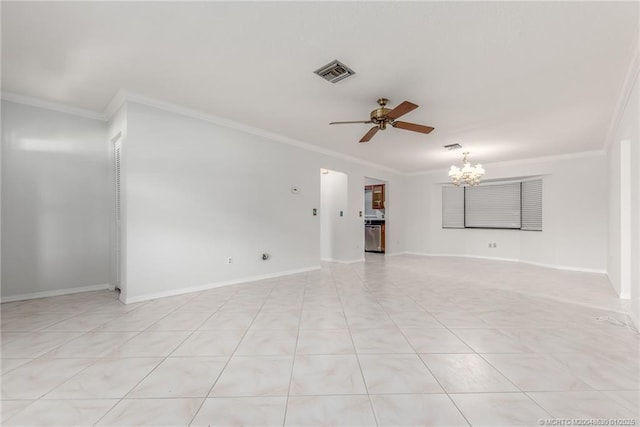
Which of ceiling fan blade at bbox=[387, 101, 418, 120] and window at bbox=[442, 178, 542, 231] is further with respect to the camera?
window at bbox=[442, 178, 542, 231]

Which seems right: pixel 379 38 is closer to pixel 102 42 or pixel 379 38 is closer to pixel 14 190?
pixel 102 42

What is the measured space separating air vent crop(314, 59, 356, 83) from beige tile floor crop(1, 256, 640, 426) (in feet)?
8.27

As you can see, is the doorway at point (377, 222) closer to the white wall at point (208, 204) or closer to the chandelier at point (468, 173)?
the chandelier at point (468, 173)

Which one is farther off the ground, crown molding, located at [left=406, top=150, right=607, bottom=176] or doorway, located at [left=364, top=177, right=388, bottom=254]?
crown molding, located at [left=406, top=150, right=607, bottom=176]

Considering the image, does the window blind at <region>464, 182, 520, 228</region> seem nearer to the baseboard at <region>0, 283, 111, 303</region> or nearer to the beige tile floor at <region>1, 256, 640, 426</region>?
the beige tile floor at <region>1, 256, 640, 426</region>

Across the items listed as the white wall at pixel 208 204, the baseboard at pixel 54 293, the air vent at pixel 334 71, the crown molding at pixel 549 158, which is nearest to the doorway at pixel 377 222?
the crown molding at pixel 549 158

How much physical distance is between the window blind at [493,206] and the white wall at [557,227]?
258 mm

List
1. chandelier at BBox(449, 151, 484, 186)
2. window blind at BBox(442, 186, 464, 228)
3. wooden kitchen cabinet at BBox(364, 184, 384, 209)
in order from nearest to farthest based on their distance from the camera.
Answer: chandelier at BBox(449, 151, 484, 186), window blind at BBox(442, 186, 464, 228), wooden kitchen cabinet at BBox(364, 184, 384, 209)

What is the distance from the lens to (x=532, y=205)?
6840 mm

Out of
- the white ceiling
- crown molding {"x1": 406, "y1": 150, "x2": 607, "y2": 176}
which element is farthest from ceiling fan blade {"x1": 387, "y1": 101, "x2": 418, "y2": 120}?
crown molding {"x1": 406, "y1": 150, "x2": 607, "y2": 176}

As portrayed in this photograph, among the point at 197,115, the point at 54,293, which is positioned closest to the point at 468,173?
the point at 197,115

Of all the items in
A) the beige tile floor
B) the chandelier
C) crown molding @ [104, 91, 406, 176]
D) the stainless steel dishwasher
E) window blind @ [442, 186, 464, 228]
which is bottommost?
the beige tile floor

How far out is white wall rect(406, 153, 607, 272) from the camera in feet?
18.7

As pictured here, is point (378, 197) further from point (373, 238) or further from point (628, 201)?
point (628, 201)
